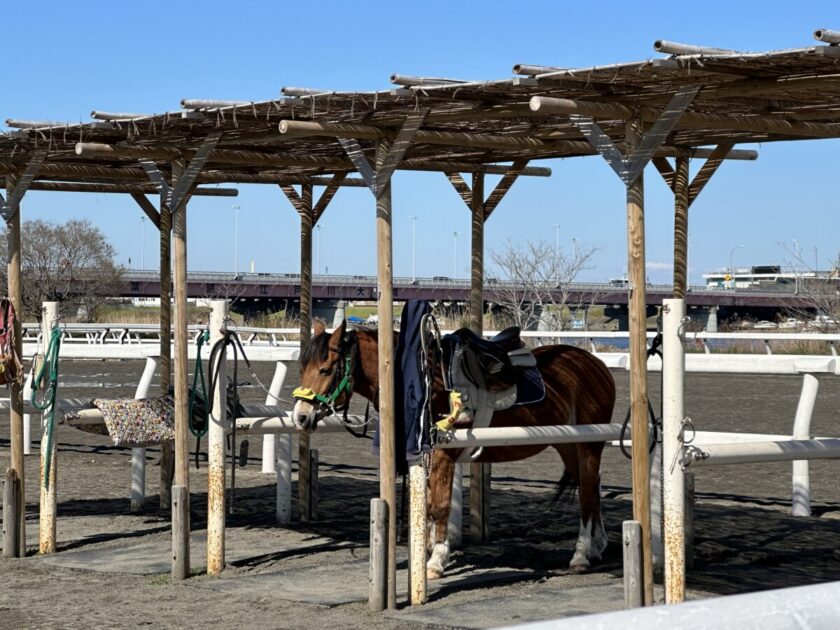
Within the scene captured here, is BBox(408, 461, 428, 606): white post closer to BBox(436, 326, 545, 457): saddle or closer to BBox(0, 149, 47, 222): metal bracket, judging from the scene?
BBox(436, 326, 545, 457): saddle

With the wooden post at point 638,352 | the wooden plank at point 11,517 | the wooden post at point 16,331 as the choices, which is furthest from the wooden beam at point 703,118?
the wooden plank at point 11,517

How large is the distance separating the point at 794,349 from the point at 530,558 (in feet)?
84.7

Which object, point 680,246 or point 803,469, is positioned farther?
point 803,469

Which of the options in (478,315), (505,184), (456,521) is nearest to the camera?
(456,521)

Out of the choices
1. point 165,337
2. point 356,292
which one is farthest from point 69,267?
point 165,337

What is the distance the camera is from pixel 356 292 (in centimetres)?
9250

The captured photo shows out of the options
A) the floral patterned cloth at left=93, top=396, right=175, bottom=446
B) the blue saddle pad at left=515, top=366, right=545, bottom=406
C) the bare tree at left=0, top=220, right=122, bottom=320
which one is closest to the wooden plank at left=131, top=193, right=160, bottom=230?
the floral patterned cloth at left=93, top=396, right=175, bottom=446

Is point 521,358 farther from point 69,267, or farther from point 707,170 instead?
point 69,267

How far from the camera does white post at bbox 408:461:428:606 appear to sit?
9.00 m

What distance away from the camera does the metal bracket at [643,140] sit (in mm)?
7871

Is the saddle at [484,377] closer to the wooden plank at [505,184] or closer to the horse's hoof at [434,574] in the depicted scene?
the horse's hoof at [434,574]

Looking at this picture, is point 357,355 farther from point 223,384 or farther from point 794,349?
point 794,349

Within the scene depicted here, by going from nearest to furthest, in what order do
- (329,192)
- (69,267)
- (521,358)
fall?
(521,358)
(329,192)
(69,267)

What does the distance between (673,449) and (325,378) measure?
3.18m
